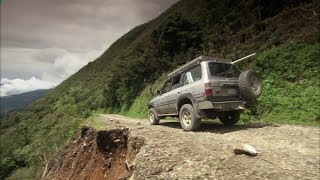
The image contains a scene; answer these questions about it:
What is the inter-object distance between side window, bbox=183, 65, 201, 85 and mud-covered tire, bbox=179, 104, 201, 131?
853mm

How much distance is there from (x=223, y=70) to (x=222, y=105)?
1227 mm

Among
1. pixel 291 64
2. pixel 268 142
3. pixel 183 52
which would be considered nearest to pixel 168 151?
pixel 268 142

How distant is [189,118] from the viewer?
10172mm

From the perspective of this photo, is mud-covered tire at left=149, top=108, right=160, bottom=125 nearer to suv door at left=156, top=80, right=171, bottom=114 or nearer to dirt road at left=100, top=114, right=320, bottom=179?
suv door at left=156, top=80, right=171, bottom=114

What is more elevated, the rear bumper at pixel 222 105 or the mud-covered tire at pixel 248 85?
the mud-covered tire at pixel 248 85

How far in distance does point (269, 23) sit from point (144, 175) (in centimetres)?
1741

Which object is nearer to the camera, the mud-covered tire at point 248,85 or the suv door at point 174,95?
the mud-covered tire at point 248,85

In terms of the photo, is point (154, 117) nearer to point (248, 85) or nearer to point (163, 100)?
point (163, 100)

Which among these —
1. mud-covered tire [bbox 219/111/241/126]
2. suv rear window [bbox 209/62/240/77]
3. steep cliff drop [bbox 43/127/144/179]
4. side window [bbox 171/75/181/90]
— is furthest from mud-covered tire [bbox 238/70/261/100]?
steep cliff drop [bbox 43/127/144/179]

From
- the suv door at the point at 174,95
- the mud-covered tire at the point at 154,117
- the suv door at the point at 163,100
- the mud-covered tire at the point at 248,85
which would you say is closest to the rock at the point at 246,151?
the mud-covered tire at the point at 248,85

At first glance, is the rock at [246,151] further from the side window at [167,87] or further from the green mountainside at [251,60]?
the side window at [167,87]

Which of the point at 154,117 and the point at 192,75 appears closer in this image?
the point at 192,75

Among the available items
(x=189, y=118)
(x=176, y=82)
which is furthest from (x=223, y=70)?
(x=176, y=82)

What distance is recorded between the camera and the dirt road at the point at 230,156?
218 inches
